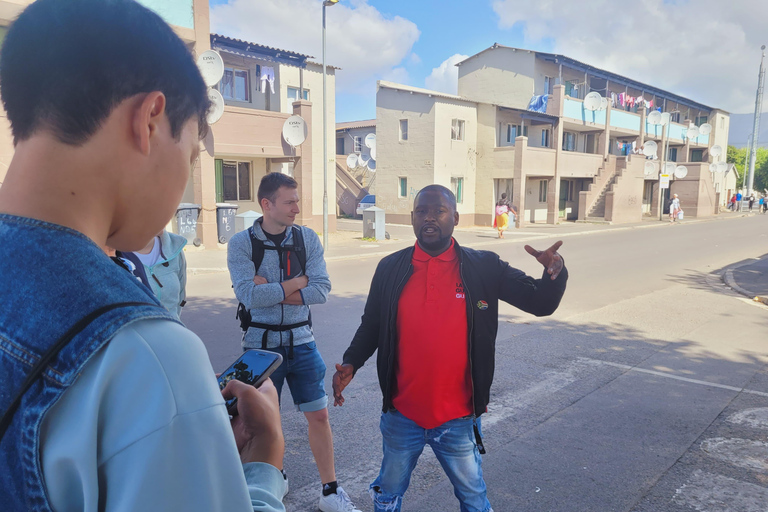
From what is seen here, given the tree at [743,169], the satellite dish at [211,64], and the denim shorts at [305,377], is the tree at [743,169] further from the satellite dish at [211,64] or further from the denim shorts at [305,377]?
the denim shorts at [305,377]

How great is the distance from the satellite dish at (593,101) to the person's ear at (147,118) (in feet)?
120

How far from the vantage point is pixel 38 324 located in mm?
710

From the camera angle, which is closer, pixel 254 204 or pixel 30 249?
pixel 30 249

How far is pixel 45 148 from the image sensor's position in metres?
0.80

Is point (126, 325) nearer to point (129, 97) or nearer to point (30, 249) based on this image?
point (30, 249)

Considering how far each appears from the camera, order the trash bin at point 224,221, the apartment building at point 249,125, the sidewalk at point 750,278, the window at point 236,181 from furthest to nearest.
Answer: the window at point 236,181, the trash bin at point 224,221, the apartment building at point 249,125, the sidewalk at point 750,278

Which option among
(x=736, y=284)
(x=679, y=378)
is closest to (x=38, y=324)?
(x=679, y=378)

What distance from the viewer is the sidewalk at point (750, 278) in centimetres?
1073

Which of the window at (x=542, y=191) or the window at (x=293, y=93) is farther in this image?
the window at (x=542, y=191)

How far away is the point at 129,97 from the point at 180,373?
43cm

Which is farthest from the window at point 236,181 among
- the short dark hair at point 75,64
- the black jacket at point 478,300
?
the short dark hair at point 75,64

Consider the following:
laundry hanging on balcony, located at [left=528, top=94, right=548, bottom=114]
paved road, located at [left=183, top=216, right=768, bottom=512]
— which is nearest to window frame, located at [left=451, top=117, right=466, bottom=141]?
laundry hanging on balcony, located at [left=528, top=94, right=548, bottom=114]

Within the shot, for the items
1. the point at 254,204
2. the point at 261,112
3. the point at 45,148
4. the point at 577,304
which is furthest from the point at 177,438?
the point at 254,204

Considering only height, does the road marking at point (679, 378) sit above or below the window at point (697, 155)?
below
